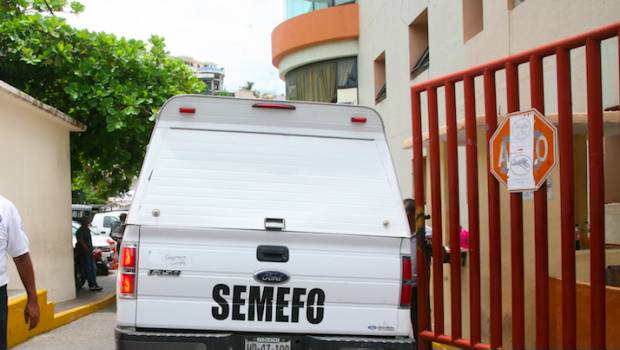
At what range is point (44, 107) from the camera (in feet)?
33.9

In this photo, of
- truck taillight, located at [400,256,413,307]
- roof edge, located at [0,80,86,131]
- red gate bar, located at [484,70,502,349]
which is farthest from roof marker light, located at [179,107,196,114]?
roof edge, located at [0,80,86,131]

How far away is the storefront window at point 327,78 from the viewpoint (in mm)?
20359

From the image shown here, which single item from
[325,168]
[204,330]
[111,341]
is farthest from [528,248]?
[111,341]

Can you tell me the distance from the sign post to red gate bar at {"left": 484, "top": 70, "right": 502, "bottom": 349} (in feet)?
0.36

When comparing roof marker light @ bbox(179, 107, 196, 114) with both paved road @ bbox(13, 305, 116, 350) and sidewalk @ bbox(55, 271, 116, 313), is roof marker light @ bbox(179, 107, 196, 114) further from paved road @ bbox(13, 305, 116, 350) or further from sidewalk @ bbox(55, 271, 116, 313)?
sidewalk @ bbox(55, 271, 116, 313)

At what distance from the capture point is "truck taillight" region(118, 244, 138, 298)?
15.2 feet

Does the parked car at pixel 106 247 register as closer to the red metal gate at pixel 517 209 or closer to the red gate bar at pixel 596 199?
the red metal gate at pixel 517 209

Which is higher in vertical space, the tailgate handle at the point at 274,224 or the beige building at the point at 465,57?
the beige building at the point at 465,57

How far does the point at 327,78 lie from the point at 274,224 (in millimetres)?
16394

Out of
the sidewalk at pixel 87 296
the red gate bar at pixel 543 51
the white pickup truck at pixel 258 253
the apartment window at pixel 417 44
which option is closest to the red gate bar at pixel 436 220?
the red gate bar at pixel 543 51

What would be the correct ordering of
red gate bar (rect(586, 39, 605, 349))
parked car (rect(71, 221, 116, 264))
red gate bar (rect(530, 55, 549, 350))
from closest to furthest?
red gate bar (rect(586, 39, 605, 349)) < red gate bar (rect(530, 55, 549, 350)) < parked car (rect(71, 221, 116, 264))

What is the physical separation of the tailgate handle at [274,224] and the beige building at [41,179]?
5.60 m

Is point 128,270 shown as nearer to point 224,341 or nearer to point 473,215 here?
point 224,341

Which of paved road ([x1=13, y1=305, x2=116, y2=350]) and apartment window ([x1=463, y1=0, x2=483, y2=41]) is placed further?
apartment window ([x1=463, y1=0, x2=483, y2=41])
